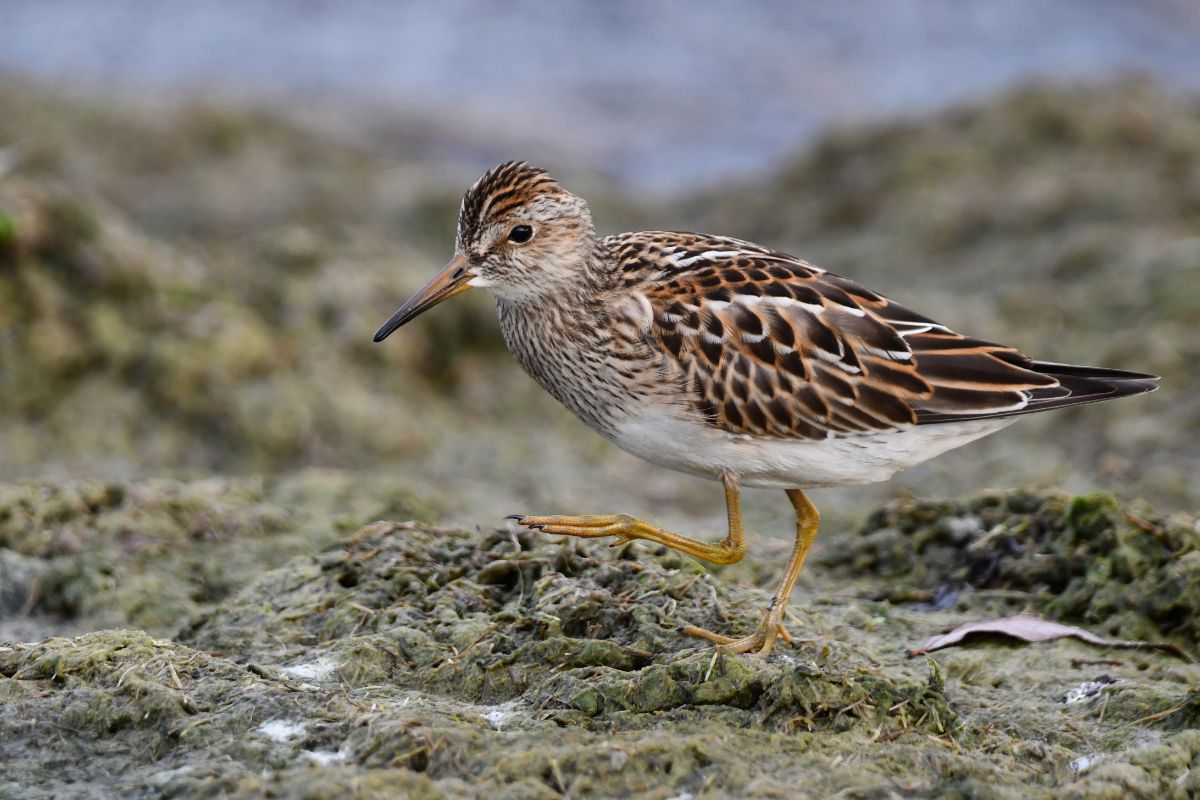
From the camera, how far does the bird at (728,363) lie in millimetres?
5035

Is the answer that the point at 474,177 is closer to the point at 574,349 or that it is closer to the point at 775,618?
the point at 574,349

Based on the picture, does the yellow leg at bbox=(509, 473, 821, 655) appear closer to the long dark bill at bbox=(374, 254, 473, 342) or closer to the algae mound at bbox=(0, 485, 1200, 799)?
the algae mound at bbox=(0, 485, 1200, 799)

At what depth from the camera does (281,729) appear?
153 inches

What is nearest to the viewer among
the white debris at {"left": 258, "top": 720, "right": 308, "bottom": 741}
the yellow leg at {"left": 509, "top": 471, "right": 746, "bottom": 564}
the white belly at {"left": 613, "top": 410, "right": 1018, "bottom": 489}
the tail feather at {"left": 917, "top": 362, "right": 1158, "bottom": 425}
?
the white debris at {"left": 258, "top": 720, "right": 308, "bottom": 741}

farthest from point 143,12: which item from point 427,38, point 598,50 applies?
point 598,50

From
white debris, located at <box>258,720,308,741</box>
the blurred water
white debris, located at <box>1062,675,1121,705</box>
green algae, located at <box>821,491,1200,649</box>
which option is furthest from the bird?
the blurred water

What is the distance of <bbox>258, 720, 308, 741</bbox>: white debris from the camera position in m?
3.86

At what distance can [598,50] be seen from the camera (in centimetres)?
1889

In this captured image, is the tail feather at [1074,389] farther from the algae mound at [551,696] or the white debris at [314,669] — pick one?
the white debris at [314,669]

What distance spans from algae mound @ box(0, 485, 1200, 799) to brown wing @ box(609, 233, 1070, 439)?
0.69 meters

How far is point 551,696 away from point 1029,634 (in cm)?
195

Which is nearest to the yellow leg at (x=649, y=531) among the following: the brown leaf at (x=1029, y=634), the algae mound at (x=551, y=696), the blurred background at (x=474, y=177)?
the algae mound at (x=551, y=696)

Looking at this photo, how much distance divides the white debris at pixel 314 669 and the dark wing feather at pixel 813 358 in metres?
1.55

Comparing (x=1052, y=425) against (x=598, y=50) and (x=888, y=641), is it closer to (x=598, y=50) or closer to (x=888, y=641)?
(x=888, y=641)
